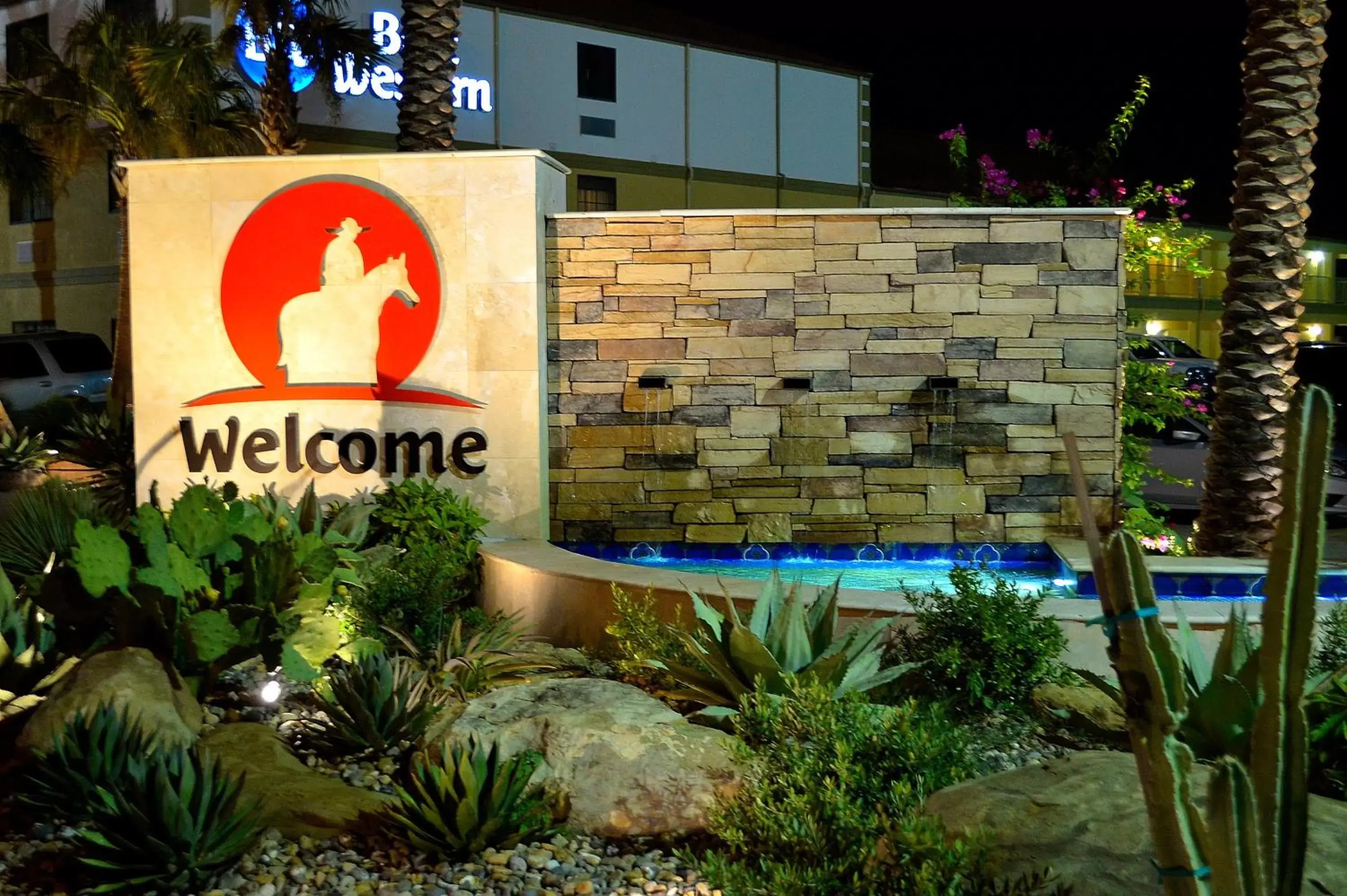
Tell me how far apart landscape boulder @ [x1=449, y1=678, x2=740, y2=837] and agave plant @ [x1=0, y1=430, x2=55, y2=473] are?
10.7 m

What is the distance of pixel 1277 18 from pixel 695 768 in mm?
7926

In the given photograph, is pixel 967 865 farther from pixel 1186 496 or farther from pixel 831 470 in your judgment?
pixel 1186 496

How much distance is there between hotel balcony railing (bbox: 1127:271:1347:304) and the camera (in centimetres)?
3989

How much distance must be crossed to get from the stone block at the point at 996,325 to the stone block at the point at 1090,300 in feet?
0.98

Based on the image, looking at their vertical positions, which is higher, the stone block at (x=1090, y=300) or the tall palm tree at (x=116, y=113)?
the tall palm tree at (x=116, y=113)

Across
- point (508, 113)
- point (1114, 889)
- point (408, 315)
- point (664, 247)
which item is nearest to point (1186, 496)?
point (664, 247)

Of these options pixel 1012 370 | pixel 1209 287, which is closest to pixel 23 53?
pixel 1012 370

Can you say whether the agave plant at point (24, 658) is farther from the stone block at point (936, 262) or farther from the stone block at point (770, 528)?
the stone block at point (936, 262)

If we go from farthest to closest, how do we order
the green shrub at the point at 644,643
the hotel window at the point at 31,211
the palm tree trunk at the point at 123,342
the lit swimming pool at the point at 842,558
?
1. the hotel window at the point at 31,211
2. the palm tree trunk at the point at 123,342
3. the lit swimming pool at the point at 842,558
4. the green shrub at the point at 644,643

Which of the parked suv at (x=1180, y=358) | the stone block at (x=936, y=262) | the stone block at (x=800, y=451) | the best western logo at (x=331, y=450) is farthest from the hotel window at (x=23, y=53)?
the parked suv at (x=1180, y=358)

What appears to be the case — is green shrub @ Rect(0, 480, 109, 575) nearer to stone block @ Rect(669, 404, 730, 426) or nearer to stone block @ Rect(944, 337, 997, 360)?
stone block @ Rect(669, 404, 730, 426)

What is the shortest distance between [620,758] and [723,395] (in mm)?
5557

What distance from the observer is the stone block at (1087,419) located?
10.4 m

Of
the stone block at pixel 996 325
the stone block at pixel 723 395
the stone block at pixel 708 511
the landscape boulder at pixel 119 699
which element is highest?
the stone block at pixel 996 325
